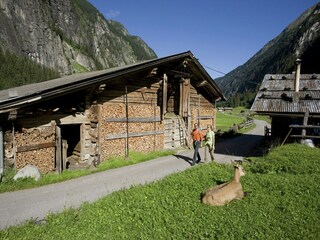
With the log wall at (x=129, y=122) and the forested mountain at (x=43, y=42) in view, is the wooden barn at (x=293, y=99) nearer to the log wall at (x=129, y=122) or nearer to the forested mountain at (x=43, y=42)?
the log wall at (x=129, y=122)

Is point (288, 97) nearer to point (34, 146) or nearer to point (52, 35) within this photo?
point (34, 146)

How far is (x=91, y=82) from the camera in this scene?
11.7 m

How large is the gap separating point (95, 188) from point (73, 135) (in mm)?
6214

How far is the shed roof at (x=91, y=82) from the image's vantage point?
9.38 metres

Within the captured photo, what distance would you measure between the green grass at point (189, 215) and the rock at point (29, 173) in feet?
11.2

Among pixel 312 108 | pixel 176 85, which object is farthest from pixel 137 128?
pixel 312 108

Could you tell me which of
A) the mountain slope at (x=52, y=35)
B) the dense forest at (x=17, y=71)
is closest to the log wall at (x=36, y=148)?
the dense forest at (x=17, y=71)

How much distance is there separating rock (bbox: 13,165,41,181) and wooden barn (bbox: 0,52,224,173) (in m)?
0.59

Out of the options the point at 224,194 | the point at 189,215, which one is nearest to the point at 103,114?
the point at 224,194

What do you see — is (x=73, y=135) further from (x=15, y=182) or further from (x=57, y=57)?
(x=57, y=57)

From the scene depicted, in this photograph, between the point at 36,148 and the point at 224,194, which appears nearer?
the point at 224,194

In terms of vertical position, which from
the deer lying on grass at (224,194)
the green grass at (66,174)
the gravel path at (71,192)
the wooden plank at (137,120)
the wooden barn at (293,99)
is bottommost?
the gravel path at (71,192)

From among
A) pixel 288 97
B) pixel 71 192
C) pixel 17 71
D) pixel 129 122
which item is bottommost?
pixel 71 192

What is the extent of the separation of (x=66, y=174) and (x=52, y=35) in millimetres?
142925
